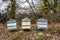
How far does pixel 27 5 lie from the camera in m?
10.1

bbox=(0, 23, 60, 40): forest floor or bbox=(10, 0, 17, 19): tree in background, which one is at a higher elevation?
bbox=(10, 0, 17, 19): tree in background

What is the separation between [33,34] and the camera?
7746mm

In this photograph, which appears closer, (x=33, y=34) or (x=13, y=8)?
(x=33, y=34)

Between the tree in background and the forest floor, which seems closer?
the forest floor

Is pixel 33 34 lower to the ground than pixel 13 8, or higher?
lower

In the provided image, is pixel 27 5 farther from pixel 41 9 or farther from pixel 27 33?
pixel 27 33

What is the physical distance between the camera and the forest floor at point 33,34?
7.32 meters

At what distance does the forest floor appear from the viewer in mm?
7316

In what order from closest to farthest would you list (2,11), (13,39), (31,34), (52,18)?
(13,39) < (31,34) < (52,18) < (2,11)

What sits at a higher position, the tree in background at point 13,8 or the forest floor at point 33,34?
the tree in background at point 13,8

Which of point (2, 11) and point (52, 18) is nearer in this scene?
point (52, 18)

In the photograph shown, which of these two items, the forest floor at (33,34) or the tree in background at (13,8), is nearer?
the forest floor at (33,34)

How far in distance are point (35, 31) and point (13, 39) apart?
1277 mm

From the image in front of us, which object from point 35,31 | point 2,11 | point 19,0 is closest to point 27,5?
point 19,0
